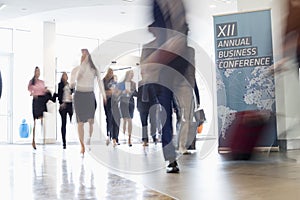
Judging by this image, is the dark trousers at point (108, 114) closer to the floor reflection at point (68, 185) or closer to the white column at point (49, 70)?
the white column at point (49, 70)

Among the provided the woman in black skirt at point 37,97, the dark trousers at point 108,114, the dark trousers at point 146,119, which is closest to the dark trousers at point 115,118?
the dark trousers at point 108,114

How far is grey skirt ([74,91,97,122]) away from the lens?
15.9 feet

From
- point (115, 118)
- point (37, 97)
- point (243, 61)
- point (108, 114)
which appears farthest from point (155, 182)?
point (115, 118)

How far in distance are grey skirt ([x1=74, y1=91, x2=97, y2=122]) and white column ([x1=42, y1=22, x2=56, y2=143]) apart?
4.80 metres

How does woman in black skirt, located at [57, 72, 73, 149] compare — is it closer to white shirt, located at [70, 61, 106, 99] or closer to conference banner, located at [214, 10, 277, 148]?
white shirt, located at [70, 61, 106, 99]

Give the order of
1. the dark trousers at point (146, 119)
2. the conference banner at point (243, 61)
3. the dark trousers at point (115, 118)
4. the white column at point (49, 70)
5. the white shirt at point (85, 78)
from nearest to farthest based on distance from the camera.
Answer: the white shirt at point (85, 78) < the conference banner at point (243, 61) < the dark trousers at point (146, 119) < the dark trousers at point (115, 118) < the white column at point (49, 70)

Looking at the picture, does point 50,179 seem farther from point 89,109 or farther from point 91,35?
point 91,35

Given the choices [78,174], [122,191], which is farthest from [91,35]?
[122,191]

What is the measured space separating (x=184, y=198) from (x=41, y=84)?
5.12 meters

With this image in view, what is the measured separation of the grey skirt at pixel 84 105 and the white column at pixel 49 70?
4801mm

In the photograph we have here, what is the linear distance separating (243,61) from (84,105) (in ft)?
6.89

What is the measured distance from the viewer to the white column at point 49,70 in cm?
974

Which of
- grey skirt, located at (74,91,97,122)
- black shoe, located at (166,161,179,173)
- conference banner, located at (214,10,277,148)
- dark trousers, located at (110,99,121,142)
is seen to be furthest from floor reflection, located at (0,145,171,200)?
dark trousers, located at (110,99,121,142)

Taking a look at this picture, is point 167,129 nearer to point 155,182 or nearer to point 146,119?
point 155,182
